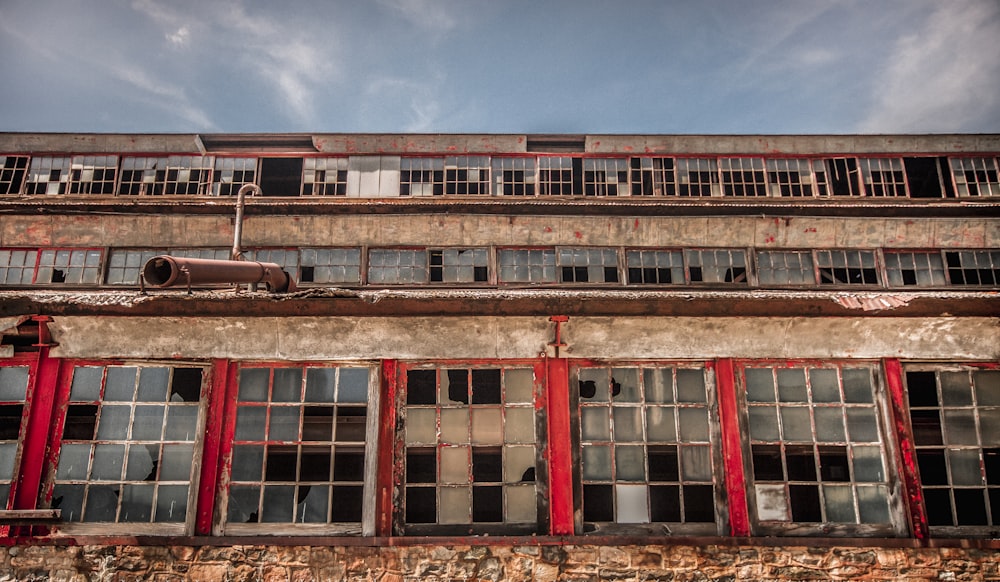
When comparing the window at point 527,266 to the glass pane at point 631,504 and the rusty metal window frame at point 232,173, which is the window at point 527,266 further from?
the glass pane at point 631,504

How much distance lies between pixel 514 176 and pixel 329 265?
5.73 m

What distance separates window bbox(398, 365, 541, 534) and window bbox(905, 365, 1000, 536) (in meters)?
4.10

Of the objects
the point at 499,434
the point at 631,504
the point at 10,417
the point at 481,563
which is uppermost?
the point at 10,417

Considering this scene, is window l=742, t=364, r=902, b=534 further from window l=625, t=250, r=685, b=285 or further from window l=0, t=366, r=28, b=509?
window l=625, t=250, r=685, b=285

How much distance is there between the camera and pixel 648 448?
5.91 meters

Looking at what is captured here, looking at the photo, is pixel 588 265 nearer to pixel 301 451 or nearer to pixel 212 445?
pixel 301 451

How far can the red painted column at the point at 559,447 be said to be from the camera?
18.7 ft

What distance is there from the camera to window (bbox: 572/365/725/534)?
5.78 m

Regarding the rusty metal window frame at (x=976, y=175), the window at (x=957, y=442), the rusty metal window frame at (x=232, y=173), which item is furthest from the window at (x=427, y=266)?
the rusty metal window frame at (x=976, y=175)

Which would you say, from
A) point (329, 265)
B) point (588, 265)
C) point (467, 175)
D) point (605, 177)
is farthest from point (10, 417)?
point (605, 177)

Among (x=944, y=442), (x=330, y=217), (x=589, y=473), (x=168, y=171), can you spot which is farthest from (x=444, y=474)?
(x=168, y=171)

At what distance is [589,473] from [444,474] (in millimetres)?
1514

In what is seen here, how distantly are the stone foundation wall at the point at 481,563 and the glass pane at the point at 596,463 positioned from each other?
676 mm

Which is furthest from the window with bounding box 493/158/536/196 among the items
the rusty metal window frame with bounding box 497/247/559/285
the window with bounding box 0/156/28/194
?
the window with bounding box 0/156/28/194
